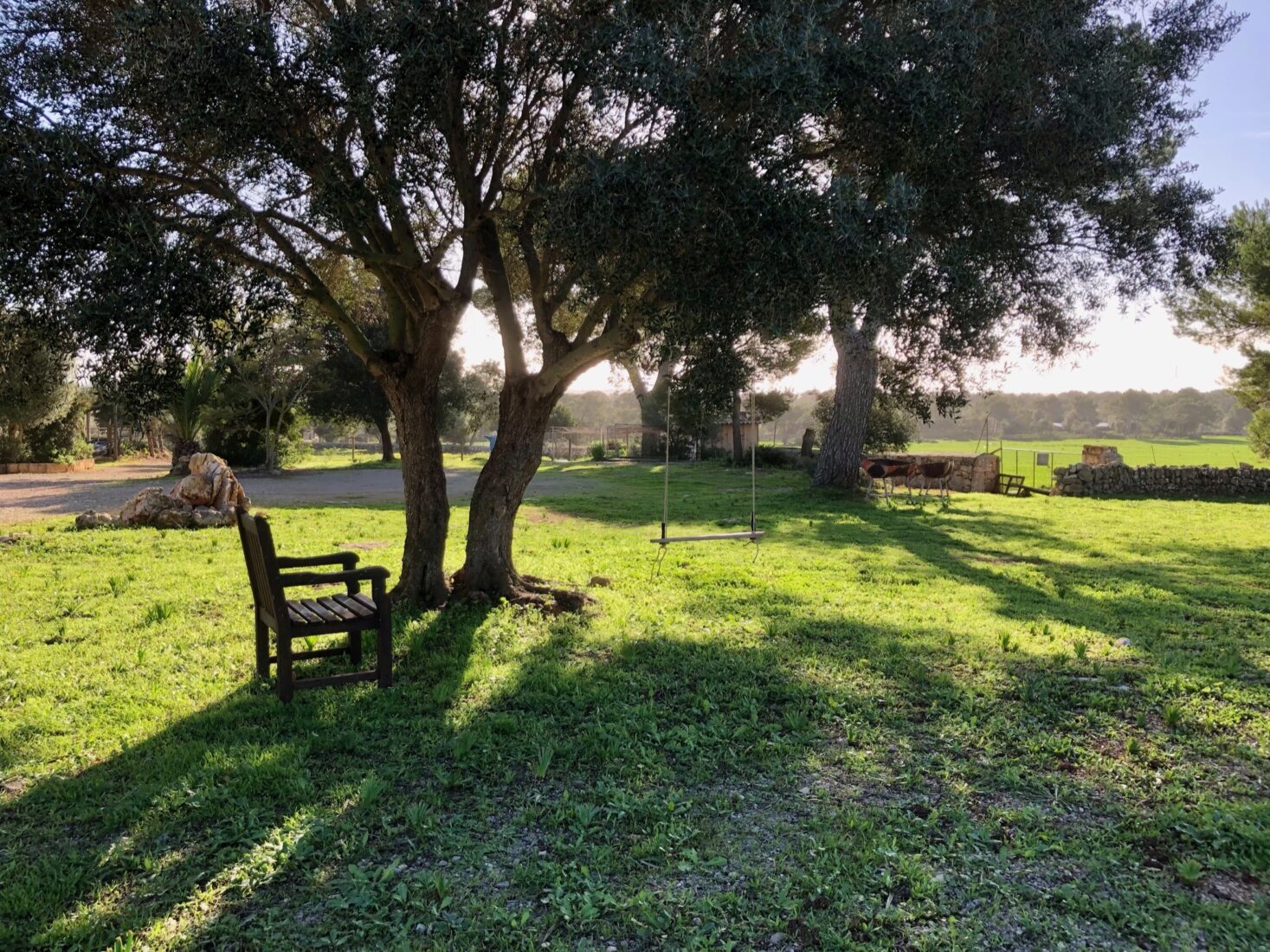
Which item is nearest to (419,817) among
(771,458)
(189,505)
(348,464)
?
(189,505)

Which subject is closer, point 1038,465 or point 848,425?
point 848,425

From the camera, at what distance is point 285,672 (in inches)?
178

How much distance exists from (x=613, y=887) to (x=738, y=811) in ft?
2.61

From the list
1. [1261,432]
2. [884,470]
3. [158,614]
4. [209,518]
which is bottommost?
[158,614]

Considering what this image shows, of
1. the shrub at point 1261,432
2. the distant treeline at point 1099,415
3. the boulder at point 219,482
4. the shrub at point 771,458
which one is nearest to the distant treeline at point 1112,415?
the distant treeline at point 1099,415

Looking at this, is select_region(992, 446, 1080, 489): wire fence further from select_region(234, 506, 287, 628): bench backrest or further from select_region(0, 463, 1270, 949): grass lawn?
select_region(234, 506, 287, 628): bench backrest

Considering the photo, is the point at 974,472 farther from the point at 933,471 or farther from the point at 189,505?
the point at 189,505

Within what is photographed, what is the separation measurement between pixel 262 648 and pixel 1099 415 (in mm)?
122368

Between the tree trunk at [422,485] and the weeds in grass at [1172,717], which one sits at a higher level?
the tree trunk at [422,485]

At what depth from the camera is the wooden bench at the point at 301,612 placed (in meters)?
4.46

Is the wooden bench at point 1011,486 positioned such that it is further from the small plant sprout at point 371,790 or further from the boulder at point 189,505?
the small plant sprout at point 371,790

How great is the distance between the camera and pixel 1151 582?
8914mm

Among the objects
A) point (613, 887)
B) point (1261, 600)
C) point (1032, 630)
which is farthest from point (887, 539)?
point (613, 887)

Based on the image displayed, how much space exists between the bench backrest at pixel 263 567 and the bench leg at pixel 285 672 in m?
0.12
